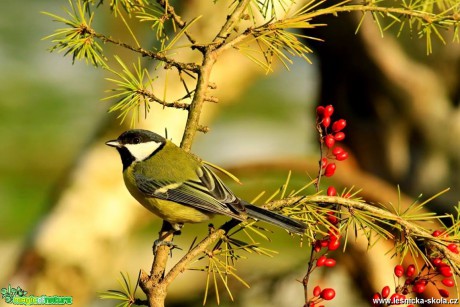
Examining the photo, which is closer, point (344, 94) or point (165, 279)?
point (165, 279)

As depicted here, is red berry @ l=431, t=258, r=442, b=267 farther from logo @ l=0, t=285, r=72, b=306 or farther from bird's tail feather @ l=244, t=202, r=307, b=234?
logo @ l=0, t=285, r=72, b=306

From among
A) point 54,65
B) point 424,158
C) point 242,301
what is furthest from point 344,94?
point 54,65

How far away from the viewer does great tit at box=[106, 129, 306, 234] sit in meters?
1.57

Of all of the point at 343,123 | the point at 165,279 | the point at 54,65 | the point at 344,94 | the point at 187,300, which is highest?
the point at 54,65

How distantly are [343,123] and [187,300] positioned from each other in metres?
2.20

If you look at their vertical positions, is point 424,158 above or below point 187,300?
above

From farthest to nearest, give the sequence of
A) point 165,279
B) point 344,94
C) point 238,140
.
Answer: point 238,140 < point 344,94 < point 165,279

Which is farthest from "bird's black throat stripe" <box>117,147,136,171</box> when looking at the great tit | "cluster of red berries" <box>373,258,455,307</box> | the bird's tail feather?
"cluster of red berries" <box>373,258,455,307</box>

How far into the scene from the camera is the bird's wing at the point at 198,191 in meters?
1.54

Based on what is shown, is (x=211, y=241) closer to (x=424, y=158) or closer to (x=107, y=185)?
(x=107, y=185)

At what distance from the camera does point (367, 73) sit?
10.1 ft

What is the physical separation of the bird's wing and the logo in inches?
30.5

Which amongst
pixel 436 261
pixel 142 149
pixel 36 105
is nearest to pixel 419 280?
pixel 436 261

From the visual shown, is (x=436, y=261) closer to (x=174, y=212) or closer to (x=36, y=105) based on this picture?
(x=174, y=212)
